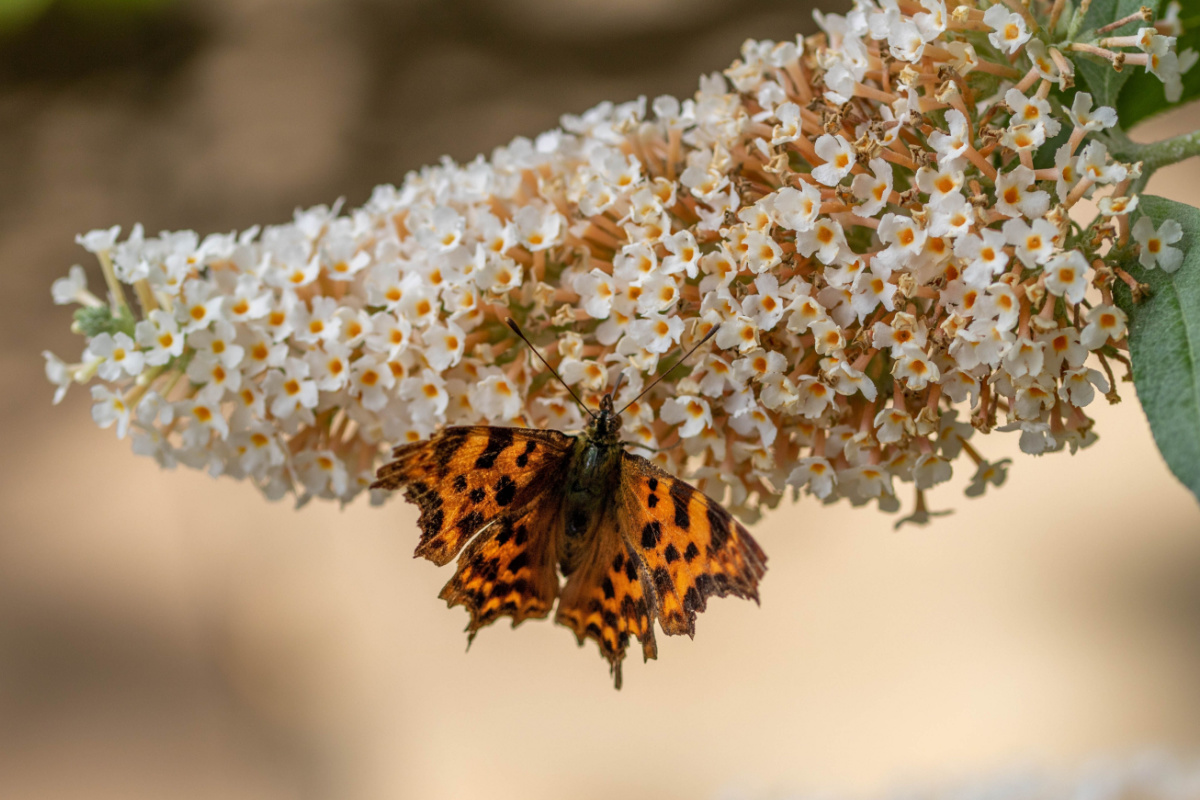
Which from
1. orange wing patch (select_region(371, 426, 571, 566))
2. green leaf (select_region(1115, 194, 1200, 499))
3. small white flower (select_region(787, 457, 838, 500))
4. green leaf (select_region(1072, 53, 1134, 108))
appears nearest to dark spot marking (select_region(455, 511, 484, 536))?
orange wing patch (select_region(371, 426, 571, 566))

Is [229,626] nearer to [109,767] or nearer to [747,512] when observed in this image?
[109,767]

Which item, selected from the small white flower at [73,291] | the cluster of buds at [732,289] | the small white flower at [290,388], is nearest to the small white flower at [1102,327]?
the cluster of buds at [732,289]

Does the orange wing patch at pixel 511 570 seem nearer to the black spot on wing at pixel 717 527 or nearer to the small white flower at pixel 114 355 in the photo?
the black spot on wing at pixel 717 527

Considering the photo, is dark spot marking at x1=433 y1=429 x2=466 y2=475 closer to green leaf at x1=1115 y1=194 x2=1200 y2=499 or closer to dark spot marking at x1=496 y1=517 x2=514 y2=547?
dark spot marking at x1=496 y1=517 x2=514 y2=547

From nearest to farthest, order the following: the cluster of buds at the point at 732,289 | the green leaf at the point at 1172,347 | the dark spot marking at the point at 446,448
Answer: the green leaf at the point at 1172,347 < the cluster of buds at the point at 732,289 < the dark spot marking at the point at 446,448

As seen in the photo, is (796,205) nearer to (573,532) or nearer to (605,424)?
(605,424)

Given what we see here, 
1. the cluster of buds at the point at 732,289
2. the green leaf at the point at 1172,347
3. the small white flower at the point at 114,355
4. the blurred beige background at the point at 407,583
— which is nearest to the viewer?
the green leaf at the point at 1172,347
